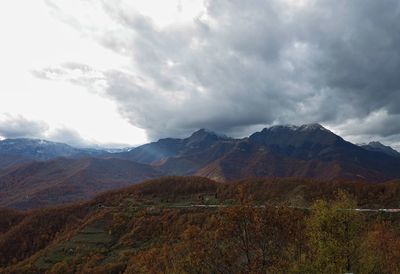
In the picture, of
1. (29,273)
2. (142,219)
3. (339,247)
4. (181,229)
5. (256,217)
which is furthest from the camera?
(142,219)

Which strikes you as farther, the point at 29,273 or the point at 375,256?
the point at 29,273

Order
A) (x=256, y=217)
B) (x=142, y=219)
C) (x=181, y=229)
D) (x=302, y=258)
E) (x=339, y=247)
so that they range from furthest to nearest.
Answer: (x=142, y=219) → (x=181, y=229) → (x=339, y=247) → (x=302, y=258) → (x=256, y=217)

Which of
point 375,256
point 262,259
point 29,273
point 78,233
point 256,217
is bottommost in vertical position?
point 29,273

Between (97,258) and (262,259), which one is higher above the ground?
(262,259)

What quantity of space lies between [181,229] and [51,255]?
2758 inches

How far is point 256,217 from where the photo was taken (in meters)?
34.8

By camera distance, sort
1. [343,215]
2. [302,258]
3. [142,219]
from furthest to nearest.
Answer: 1. [142,219]
2. [343,215]
3. [302,258]

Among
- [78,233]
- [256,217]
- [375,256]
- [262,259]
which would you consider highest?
[256,217]

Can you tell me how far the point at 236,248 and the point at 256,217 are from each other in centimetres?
460

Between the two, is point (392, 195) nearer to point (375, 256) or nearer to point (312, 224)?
point (375, 256)

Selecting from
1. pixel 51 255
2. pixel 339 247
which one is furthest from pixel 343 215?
pixel 51 255

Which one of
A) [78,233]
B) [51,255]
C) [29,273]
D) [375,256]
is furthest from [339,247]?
[78,233]

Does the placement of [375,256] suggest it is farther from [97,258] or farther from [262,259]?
[97,258]

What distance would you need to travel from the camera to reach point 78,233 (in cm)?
19725
